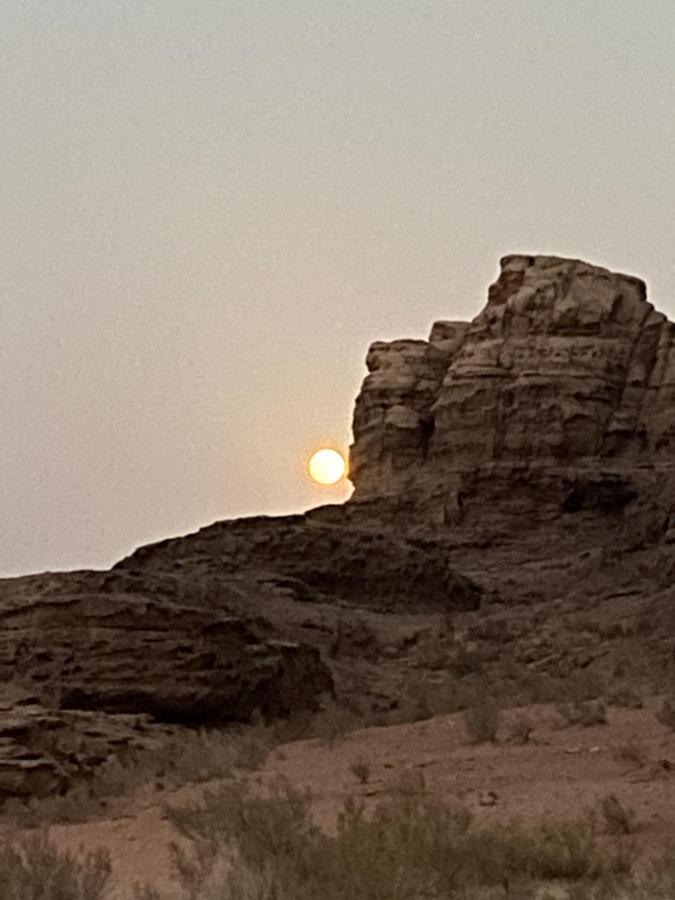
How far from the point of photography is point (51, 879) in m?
7.70

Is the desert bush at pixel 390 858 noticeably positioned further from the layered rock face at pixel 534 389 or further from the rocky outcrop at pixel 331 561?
the layered rock face at pixel 534 389

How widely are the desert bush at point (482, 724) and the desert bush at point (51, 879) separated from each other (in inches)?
268

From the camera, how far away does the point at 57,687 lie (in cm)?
1770

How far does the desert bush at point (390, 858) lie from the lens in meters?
6.93

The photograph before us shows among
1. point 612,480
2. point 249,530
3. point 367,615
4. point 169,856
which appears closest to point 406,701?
point 169,856

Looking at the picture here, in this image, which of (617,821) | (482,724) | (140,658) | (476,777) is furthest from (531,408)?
(617,821)

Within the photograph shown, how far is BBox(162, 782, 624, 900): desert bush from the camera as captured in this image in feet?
22.7

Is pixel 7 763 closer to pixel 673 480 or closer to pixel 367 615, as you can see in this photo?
pixel 367 615

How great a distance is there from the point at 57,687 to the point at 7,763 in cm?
318

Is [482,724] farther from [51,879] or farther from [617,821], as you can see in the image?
[51,879]

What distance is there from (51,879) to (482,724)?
7691mm

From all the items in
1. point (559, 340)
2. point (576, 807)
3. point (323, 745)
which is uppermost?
point (559, 340)

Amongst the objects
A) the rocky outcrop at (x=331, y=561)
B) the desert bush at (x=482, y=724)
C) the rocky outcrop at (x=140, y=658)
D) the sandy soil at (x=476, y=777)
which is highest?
the rocky outcrop at (x=331, y=561)

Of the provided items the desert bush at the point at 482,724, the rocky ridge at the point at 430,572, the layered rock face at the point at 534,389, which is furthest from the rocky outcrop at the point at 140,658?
the layered rock face at the point at 534,389
